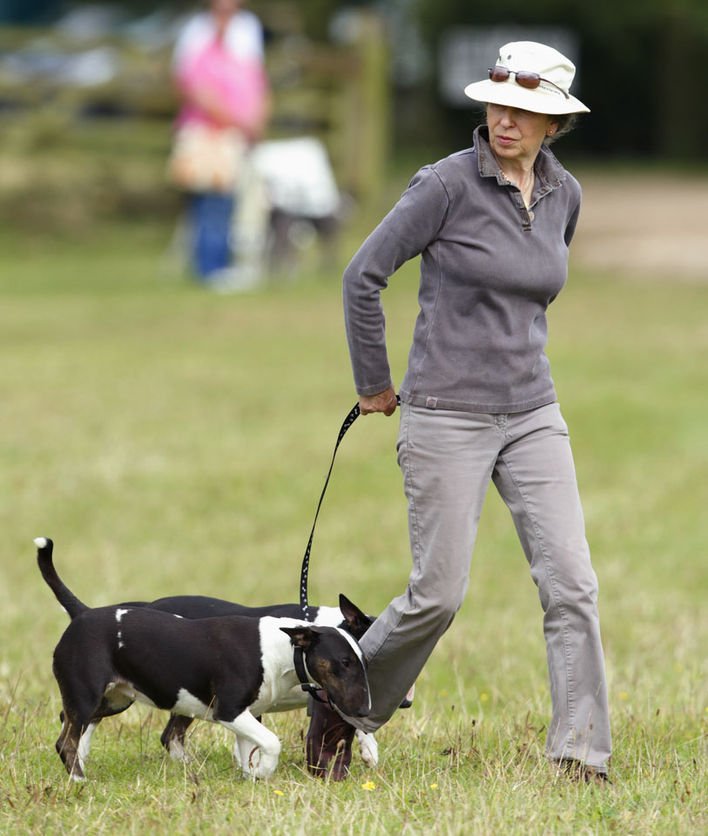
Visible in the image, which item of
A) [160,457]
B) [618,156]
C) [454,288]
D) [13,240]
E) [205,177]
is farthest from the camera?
[618,156]

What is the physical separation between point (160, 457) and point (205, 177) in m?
6.80

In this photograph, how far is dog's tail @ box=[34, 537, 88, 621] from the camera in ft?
16.2

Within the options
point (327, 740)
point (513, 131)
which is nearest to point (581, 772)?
point (327, 740)

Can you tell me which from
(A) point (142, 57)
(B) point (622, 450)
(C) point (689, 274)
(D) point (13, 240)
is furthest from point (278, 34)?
Result: (B) point (622, 450)

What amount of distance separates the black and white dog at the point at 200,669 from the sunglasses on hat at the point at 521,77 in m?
1.73

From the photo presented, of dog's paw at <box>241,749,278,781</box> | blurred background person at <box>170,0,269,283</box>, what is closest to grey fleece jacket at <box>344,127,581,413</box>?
dog's paw at <box>241,749,278,781</box>

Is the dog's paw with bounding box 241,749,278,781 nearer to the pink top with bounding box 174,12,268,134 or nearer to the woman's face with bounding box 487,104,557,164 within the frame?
the woman's face with bounding box 487,104,557,164

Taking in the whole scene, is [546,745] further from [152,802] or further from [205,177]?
[205,177]

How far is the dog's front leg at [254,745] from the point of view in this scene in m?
4.70

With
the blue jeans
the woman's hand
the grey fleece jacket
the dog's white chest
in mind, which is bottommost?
the blue jeans

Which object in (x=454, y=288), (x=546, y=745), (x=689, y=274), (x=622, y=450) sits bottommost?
(x=689, y=274)

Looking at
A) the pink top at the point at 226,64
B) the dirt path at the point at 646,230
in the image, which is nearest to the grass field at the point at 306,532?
the dirt path at the point at 646,230

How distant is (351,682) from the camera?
4820mm

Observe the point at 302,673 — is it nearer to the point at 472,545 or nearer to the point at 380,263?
the point at 472,545
